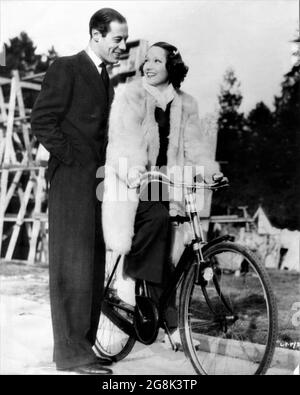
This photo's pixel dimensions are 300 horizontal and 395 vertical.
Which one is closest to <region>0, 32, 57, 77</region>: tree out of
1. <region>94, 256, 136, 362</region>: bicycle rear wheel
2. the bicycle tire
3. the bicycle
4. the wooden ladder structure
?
the wooden ladder structure

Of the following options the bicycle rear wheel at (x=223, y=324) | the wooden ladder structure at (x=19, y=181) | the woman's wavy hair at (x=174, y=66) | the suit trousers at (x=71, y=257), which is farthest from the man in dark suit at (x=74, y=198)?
the wooden ladder structure at (x=19, y=181)

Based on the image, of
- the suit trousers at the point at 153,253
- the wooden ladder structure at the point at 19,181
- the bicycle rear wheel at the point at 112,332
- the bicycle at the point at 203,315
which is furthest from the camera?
the wooden ladder structure at the point at 19,181

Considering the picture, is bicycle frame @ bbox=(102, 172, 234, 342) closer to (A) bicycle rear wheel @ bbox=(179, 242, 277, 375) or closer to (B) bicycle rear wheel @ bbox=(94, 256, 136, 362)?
(A) bicycle rear wheel @ bbox=(179, 242, 277, 375)

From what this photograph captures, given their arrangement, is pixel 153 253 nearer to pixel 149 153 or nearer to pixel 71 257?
pixel 71 257

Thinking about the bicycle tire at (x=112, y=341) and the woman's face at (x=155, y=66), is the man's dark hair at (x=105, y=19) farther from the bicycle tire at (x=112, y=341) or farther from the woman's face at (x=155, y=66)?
the bicycle tire at (x=112, y=341)

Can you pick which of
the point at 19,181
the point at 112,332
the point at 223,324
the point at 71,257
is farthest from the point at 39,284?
the point at 223,324

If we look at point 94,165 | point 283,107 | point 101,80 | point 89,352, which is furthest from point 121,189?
point 283,107

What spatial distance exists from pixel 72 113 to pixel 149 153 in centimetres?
45

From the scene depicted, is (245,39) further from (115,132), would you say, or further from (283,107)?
(115,132)

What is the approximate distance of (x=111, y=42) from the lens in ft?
9.13

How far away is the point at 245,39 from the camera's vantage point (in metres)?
3.15

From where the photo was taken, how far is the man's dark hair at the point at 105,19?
9.14 ft

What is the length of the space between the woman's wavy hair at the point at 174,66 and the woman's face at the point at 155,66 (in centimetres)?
3
